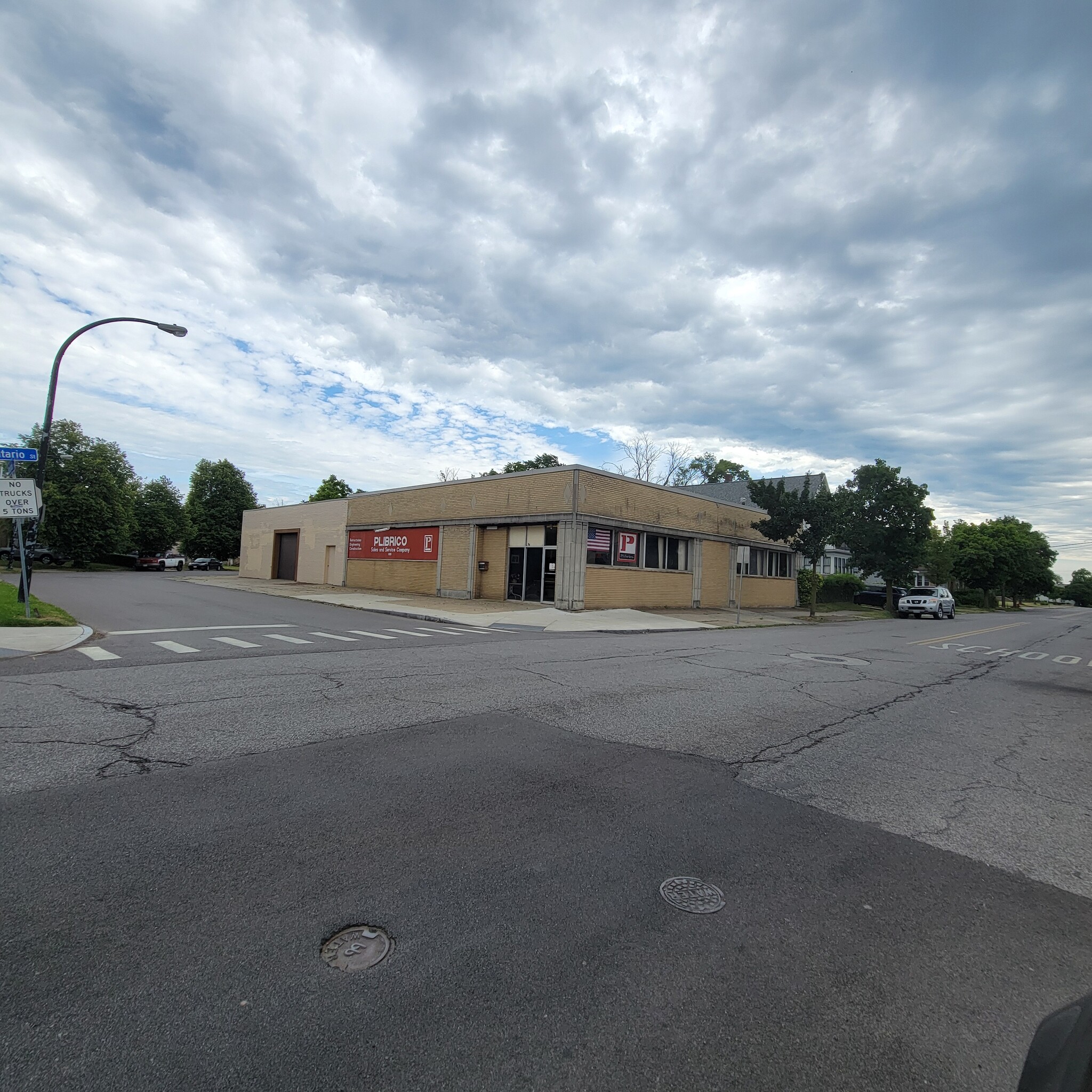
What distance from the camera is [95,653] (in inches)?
421

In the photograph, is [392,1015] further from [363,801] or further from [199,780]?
[199,780]

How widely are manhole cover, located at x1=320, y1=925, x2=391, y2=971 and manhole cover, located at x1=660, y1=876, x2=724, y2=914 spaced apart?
1436mm

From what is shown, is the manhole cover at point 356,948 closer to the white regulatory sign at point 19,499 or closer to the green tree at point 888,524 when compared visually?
the white regulatory sign at point 19,499

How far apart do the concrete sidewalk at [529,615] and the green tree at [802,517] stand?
3.61 meters

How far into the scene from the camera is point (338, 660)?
34.1 ft

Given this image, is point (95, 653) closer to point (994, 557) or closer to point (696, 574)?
point (696, 574)

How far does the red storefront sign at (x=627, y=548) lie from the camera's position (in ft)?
85.2

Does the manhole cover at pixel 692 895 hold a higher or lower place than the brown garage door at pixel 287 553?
lower

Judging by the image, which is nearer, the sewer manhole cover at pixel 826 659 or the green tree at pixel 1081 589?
the sewer manhole cover at pixel 826 659

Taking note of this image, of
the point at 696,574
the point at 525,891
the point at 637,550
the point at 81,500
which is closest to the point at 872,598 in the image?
the point at 696,574

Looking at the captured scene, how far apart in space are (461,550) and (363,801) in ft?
81.7

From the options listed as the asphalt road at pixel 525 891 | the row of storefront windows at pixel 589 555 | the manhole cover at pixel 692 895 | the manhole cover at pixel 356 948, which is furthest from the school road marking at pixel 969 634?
the manhole cover at pixel 356 948

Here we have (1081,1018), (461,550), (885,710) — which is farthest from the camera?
(461,550)

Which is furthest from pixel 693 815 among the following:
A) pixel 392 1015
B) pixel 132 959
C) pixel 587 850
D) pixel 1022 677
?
pixel 1022 677
